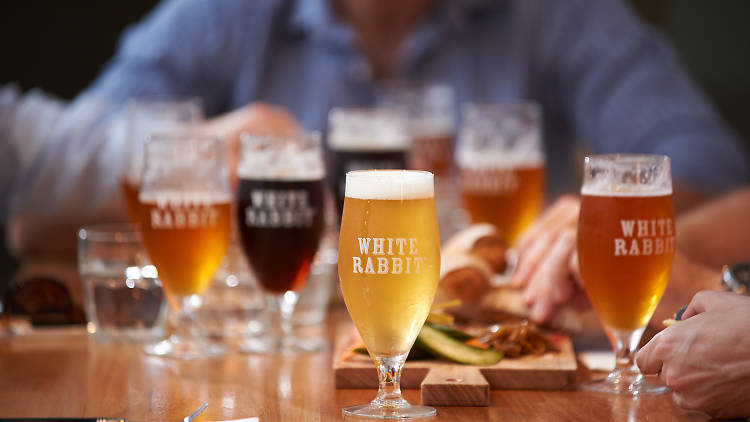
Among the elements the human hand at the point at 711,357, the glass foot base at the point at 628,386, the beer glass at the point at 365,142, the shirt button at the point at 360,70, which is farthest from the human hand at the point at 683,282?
the shirt button at the point at 360,70

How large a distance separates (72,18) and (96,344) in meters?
4.40

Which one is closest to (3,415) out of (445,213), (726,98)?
(445,213)

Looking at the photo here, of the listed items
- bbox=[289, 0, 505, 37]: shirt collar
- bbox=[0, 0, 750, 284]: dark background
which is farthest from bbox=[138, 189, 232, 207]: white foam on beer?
bbox=[0, 0, 750, 284]: dark background

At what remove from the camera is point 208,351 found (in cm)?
141

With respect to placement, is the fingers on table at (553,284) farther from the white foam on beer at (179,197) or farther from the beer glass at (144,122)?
the beer glass at (144,122)

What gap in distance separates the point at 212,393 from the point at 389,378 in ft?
0.78

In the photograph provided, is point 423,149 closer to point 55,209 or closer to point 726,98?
point 55,209

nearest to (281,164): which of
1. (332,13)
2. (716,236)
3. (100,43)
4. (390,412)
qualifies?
(390,412)

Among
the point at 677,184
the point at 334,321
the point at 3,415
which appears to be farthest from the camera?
the point at 677,184

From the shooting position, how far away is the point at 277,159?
4.73 feet

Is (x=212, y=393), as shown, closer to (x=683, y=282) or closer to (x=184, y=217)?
(x=184, y=217)

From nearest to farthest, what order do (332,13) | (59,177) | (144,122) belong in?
(144,122) → (59,177) → (332,13)

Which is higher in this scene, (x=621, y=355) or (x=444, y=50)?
(x=444, y=50)

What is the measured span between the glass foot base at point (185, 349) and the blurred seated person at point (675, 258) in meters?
0.50
